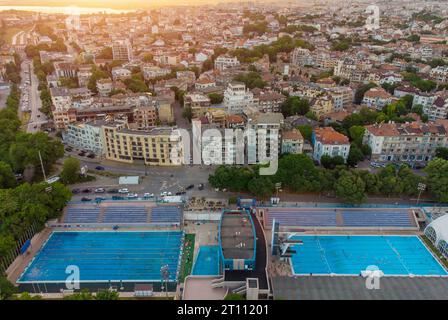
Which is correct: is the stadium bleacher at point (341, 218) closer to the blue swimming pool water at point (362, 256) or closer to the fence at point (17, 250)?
the blue swimming pool water at point (362, 256)

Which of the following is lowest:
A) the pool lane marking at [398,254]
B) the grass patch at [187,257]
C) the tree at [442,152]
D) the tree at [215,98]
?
the pool lane marking at [398,254]

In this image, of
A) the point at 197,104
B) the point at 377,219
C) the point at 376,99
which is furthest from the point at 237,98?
the point at 377,219

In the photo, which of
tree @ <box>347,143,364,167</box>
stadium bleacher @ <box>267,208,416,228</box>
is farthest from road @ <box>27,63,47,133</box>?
tree @ <box>347,143,364,167</box>

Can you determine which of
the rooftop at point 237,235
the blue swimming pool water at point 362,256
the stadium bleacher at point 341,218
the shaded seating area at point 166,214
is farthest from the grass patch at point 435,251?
the shaded seating area at point 166,214

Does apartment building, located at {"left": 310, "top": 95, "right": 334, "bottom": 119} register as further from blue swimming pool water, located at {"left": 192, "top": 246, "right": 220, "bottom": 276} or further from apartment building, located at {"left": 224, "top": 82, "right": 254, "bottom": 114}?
blue swimming pool water, located at {"left": 192, "top": 246, "right": 220, "bottom": 276}

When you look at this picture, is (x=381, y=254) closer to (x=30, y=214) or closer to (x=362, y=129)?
(x=362, y=129)

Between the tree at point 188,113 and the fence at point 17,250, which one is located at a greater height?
the tree at point 188,113

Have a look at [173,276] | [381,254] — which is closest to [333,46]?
[381,254]
